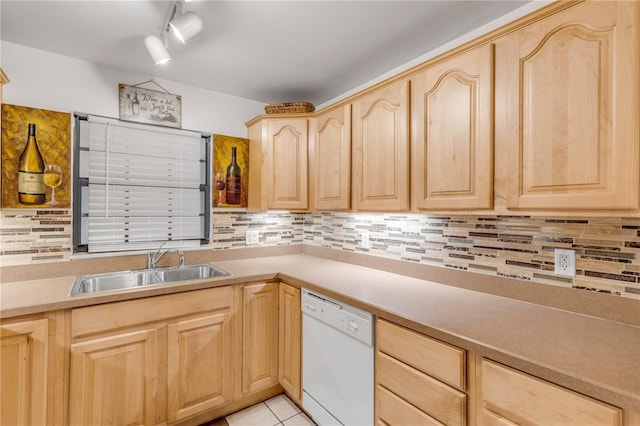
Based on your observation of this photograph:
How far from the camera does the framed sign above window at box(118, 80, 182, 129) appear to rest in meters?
2.14

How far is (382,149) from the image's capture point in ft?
5.87

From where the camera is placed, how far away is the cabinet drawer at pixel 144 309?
152cm

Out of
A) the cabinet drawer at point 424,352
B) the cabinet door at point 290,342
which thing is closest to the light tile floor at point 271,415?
the cabinet door at point 290,342

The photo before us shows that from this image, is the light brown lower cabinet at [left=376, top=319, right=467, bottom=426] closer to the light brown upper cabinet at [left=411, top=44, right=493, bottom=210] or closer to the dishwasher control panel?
the dishwasher control panel

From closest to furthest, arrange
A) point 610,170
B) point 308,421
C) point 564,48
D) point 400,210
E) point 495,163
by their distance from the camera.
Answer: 1. point 610,170
2. point 564,48
3. point 495,163
4. point 400,210
5. point 308,421

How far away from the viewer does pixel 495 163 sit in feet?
4.23

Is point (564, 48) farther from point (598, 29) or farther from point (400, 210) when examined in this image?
point (400, 210)

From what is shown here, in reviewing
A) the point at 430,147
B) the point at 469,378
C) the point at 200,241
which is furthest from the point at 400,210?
the point at 200,241

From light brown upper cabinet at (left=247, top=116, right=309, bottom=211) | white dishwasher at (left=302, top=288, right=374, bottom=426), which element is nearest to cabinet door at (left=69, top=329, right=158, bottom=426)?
white dishwasher at (left=302, top=288, right=374, bottom=426)

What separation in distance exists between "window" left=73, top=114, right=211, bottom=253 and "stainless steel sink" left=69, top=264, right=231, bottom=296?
20 centimetres

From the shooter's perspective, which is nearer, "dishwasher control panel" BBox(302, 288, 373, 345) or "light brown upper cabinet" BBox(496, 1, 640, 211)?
"light brown upper cabinet" BBox(496, 1, 640, 211)

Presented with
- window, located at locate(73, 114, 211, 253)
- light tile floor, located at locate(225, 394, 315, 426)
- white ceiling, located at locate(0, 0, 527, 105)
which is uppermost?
white ceiling, located at locate(0, 0, 527, 105)

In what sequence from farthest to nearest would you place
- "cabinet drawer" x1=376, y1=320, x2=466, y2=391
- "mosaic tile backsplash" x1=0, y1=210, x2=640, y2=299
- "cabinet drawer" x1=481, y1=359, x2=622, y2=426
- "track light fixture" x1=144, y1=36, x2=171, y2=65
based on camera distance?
"track light fixture" x1=144, y1=36, x2=171, y2=65, "mosaic tile backsplash" x1=0, y1=210, x2=640, y2=299, "cabinet drawer" x1=376, y1=320, x2=466, y2=391, "cabinet drawer" x1=481, y1=359, x2=622, y2=426

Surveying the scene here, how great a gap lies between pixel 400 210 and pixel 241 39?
1308mm
